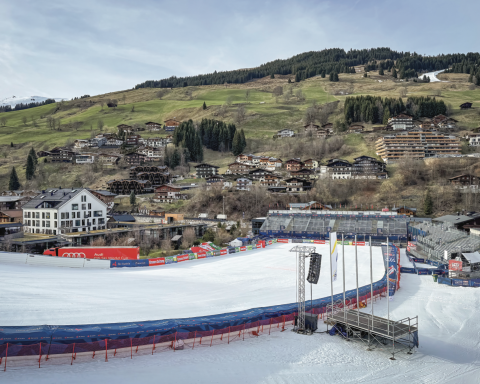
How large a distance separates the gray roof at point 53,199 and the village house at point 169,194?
26.1 m

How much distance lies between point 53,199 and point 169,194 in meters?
28.0

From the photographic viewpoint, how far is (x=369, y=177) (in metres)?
72.2

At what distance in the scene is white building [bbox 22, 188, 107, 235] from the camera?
43.1m

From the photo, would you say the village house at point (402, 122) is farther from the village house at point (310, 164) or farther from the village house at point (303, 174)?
the village house at point (303, 174)

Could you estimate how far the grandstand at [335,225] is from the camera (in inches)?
1842

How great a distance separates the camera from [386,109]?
105062mm

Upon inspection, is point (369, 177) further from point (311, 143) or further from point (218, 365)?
point (218, 365)

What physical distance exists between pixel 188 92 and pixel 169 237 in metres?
145

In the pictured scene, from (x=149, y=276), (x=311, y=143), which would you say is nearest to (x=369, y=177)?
(x=311, y=143)

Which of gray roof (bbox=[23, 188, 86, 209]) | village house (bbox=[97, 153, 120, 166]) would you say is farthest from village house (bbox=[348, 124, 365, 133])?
gray roof (bbox=[23, 188, 86, 209])

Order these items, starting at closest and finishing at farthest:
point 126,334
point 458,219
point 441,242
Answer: point 126,334 → point 441,242 → point 458,219

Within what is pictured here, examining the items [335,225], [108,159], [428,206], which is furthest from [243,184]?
[108,159]

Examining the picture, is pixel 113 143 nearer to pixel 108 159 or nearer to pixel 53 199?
pixel 108 159

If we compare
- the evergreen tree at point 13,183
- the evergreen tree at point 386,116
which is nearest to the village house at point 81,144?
the evergreen tree at point 13,183
